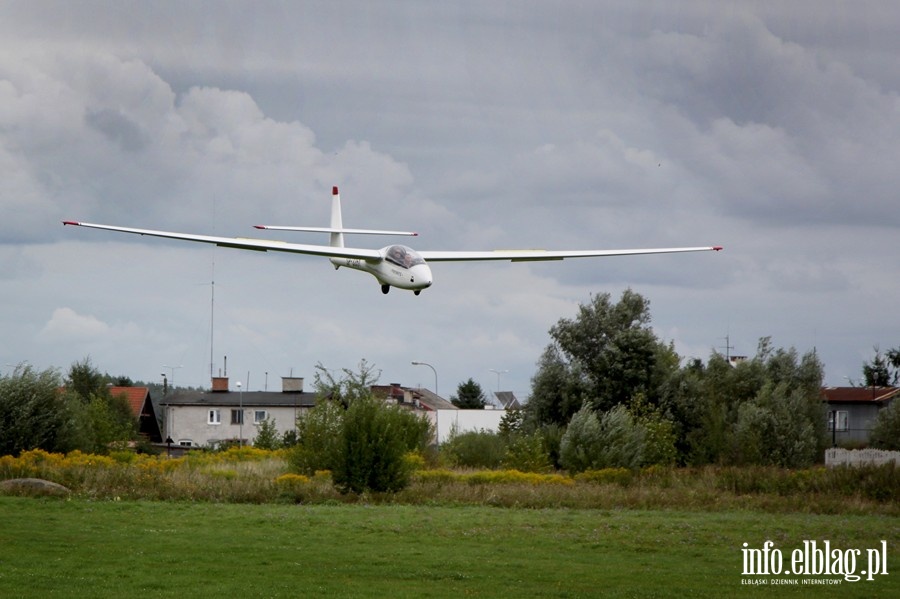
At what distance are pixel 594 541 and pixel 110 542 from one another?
31.2 feet

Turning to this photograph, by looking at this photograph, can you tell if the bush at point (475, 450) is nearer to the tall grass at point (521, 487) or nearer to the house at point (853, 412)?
the tall grass at point (521, 487)

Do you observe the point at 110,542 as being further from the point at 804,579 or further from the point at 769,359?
the point at 769,359

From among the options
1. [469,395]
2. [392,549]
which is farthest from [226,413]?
[392,549]

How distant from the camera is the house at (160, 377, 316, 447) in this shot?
86.6 m

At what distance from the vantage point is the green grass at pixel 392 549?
63.0 ft

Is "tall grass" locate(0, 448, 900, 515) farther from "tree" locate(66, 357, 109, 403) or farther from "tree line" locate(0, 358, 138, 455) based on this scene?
"tree" locate(66, 357, 109, 403)

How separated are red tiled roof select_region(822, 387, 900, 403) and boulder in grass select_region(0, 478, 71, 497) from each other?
5110cm

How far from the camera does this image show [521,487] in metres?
34.9

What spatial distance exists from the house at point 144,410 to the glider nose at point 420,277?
63.2 m

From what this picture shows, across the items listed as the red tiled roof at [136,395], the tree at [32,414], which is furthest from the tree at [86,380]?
the tree at [32,414]

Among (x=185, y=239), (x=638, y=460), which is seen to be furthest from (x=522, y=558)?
(x=638, y=460)

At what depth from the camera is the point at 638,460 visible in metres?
47.1

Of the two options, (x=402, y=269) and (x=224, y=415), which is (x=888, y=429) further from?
(x=224, y=415)

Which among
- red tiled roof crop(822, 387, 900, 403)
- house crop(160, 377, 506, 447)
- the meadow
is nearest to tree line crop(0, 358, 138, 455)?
the meadow
